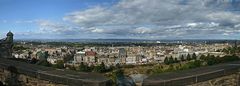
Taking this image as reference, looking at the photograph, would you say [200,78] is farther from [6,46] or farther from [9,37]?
[9,37]

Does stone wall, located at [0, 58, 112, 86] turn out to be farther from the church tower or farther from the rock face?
the church tower

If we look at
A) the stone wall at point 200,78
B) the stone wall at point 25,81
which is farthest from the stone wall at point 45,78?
the stone wall at point 200,78

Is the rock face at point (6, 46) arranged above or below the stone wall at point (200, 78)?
above

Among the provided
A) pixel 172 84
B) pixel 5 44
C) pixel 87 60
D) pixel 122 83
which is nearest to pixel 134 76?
pixel 122 83

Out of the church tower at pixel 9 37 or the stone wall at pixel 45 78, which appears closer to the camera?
the stone wall at pixel 45 78

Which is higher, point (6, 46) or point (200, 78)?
point (6, 46)

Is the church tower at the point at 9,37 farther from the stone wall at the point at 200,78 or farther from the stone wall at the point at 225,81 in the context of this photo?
the stone wall at the point at 225,81

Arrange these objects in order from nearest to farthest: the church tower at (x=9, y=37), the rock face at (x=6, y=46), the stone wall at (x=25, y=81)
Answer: the stone wall at (x=25, y=81), the rock face at (x=6, y=46), the church tower at (x=9, y=37)

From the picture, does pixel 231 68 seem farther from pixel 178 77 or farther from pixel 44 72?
pixel 44 72

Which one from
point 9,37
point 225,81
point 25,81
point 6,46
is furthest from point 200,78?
point 9,37

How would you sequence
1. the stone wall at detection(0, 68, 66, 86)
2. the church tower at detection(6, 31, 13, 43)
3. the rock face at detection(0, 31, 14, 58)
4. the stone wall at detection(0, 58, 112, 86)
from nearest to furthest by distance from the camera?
the stone wall at detection(0, 58, 112, 86)
the stone wall at detection(0, 68, 66, 86)
the rock face at detection(0, 31, 14, 58)
the church tower at detection(6, 31, 13, 43)

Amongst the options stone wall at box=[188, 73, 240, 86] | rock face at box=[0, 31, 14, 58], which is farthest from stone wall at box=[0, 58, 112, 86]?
rock face at box=[0, 31, 14, 58]

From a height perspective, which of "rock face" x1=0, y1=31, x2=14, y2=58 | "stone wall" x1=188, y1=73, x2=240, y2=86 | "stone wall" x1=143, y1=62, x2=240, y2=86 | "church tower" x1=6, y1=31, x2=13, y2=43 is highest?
"church tower" x1=6, y1=31, x2=13, y2=43
